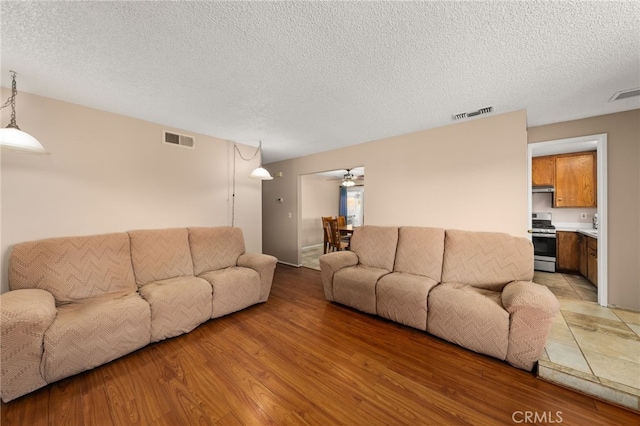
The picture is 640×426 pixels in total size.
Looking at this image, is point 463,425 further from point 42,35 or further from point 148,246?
point 42,35

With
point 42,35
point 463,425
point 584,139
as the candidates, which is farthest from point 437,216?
point 42,35

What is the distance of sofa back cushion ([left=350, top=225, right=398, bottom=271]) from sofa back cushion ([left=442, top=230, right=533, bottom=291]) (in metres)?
0.67

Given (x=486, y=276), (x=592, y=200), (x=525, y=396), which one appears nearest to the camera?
(x=525, y=396)

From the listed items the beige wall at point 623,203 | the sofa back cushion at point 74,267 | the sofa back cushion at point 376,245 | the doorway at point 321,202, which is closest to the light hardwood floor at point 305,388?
the sofa back cushion at point 74,267

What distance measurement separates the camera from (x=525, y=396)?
1540 millimetres

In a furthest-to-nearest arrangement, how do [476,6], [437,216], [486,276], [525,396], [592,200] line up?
[592,200] < [437,216] < [486,276] < [525,396] < [476,6]

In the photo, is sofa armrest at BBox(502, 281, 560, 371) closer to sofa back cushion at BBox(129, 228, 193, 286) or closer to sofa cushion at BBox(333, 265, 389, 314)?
sofa cushion at BBox(333, 265, 389, 314)

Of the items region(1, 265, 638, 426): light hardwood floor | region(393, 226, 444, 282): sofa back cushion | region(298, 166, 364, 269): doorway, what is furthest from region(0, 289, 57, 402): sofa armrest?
region(298, 166, 364, 269): doorway

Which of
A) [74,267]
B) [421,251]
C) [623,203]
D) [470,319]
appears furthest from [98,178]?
[623,203]

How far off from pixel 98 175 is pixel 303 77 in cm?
253

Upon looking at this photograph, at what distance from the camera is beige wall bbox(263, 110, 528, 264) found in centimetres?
259

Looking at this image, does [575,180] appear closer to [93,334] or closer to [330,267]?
[330,267]

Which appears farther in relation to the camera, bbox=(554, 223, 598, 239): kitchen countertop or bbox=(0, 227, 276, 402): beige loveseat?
bbox=(554, 223, 598, 239): kitchen countertop

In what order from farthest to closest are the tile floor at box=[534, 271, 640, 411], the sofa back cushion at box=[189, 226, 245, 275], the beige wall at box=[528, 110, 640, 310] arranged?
1. the sofa back cushion at box=[189, 226, 245, 275]
2. the beige wall at box=[528, 110, 640, 310]
3. the tile floor at box=[534, 271, 640, 411]
